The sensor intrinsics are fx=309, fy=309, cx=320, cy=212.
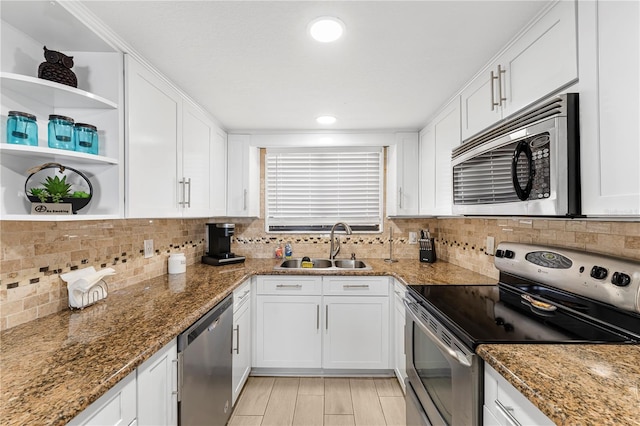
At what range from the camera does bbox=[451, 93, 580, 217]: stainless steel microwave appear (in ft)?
3.36

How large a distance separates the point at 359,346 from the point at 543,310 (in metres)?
1.48

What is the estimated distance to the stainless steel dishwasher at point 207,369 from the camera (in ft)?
4.47

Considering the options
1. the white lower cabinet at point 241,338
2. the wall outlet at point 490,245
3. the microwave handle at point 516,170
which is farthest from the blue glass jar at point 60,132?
the wall outlet at point 490,245

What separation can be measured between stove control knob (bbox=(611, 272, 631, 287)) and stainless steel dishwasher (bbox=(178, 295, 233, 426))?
5.66ft

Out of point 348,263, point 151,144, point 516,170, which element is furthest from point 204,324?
point 348,263

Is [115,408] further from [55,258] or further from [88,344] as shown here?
[55,258]

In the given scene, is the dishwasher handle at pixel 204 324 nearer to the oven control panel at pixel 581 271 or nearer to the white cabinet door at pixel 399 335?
the white cabinet door at pixel 399 335

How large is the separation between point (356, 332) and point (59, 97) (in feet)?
7.74

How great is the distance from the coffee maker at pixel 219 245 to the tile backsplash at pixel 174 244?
15 centimetres

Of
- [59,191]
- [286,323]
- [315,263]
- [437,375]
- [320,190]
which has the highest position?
[320,190]

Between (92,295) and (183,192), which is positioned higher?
(183,192)

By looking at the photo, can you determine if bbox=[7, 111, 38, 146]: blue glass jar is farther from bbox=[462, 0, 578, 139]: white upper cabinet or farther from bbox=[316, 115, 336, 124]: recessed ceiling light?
bbox=[462, 0, 578, 139]: white upper cabinet

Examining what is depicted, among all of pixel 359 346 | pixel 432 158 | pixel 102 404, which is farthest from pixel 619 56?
pixel 359 346

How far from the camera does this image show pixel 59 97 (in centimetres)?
130
